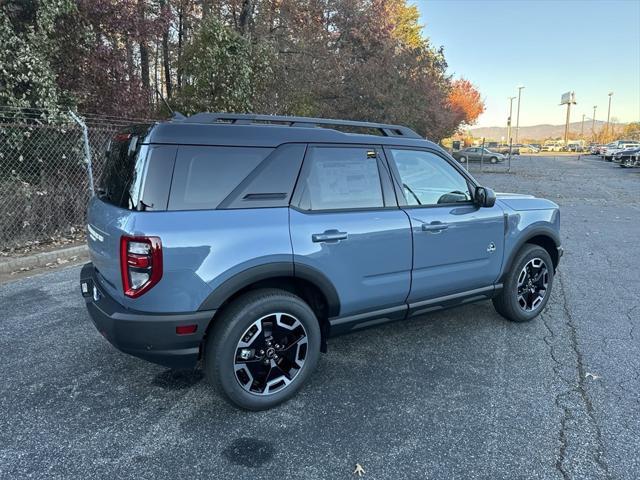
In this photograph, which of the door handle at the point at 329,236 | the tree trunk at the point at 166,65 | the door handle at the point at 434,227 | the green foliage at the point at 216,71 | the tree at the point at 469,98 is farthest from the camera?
the tree at the point at 469,98

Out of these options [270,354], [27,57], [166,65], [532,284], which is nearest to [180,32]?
[166,65]

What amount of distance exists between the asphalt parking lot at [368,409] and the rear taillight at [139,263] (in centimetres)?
92

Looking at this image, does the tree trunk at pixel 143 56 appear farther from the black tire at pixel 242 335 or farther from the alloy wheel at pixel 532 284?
the alloy wheel at pixel 532 284

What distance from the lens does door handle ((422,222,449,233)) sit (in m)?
3.48

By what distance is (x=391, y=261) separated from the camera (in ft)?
10.9

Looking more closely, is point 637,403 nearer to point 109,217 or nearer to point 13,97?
point 109,217

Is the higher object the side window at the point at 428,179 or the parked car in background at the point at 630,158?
the side window at the point at 428,179

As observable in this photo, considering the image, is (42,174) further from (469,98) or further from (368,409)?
(469,98)

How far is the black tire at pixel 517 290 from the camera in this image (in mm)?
4191

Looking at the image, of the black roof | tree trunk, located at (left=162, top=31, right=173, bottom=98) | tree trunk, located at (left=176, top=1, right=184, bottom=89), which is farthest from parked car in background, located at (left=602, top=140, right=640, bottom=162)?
the black roof

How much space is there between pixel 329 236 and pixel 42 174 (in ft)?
21.5

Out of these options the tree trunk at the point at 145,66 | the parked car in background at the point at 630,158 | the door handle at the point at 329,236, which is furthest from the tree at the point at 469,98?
the door handle at the point at 329,236

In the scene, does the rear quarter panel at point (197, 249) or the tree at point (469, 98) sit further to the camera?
the tree at point (469, 98)

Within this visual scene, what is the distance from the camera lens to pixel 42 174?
7.50 meters
